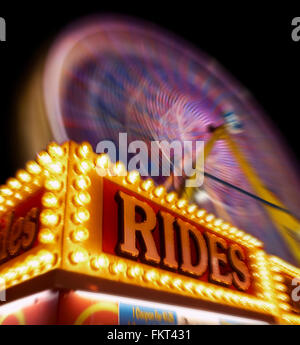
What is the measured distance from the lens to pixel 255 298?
7.54 metres

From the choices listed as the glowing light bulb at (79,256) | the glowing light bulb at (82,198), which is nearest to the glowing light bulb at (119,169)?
the glowing light bulb at (82,198)

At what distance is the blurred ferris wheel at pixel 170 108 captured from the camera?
329 inches

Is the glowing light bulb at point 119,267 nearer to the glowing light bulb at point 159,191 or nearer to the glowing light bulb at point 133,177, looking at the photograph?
the glowing light bulb at point 133,177

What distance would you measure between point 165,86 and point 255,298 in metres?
6.19

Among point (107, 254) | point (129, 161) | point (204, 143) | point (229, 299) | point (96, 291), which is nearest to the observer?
point (96, 291)

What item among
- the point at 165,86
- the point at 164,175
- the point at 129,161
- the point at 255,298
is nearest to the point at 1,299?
the point at 129,161

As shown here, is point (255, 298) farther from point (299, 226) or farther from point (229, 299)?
point (299, 226)

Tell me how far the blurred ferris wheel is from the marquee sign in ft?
8.66

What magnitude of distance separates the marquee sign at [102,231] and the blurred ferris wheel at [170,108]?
2640mm

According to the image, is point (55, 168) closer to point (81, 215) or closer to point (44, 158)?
point (44, 158)

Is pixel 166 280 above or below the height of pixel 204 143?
below

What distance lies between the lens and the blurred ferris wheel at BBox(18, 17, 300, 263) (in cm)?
837

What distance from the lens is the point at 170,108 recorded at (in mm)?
9891

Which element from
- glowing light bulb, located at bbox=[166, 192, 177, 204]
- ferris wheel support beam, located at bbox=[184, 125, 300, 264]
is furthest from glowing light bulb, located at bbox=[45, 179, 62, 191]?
ferris wheel support beam, located at bbox=[184, 125, 300, 264]
